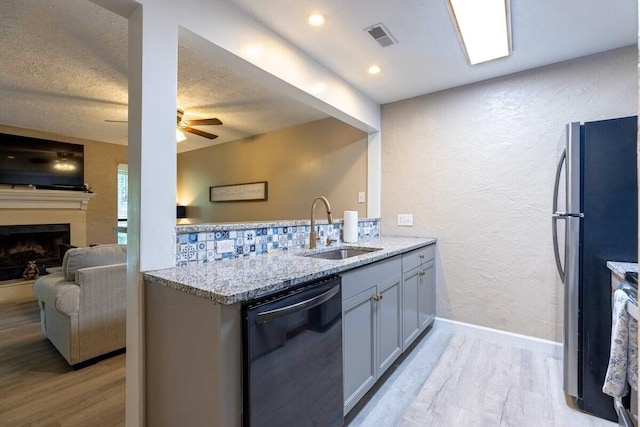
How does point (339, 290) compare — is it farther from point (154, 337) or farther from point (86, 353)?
point (86, 353)

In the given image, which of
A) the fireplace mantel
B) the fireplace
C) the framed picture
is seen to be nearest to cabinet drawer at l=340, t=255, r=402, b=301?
the framed picture

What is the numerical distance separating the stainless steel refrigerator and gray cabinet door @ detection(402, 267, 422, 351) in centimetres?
93

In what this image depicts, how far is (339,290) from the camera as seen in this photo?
1.48 metres

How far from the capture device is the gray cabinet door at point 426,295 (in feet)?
8.37

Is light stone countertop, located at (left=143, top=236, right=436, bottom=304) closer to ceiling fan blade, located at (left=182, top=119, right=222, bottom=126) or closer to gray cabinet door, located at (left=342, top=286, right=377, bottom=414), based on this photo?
gray cabinet door, located at (left=342, top=286, right=377, bottom=414)

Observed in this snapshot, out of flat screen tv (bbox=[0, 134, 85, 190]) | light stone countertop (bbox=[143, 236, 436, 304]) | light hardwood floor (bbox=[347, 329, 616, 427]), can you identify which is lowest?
light hardwood floor (bbox=[347, 329, 616, 427])

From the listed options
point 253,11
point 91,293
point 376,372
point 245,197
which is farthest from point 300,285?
point 245,197

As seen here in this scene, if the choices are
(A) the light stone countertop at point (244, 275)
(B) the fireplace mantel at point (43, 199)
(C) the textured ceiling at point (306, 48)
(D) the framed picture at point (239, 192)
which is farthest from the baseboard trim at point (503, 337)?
(B) the fireplace mantel at point (43, 199)

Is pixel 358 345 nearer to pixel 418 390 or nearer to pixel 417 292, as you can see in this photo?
pixel 418 390

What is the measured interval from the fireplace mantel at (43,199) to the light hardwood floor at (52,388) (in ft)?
7.20

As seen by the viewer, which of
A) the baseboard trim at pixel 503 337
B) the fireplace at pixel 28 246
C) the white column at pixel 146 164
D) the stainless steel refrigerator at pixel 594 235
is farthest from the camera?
the fireplace at pixel 28 246

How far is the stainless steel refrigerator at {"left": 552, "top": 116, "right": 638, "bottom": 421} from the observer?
5.33 ft

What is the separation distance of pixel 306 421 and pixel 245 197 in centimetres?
365

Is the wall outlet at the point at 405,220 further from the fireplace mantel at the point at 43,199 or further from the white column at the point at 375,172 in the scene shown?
the fireplace mantel at the point at 43,199
